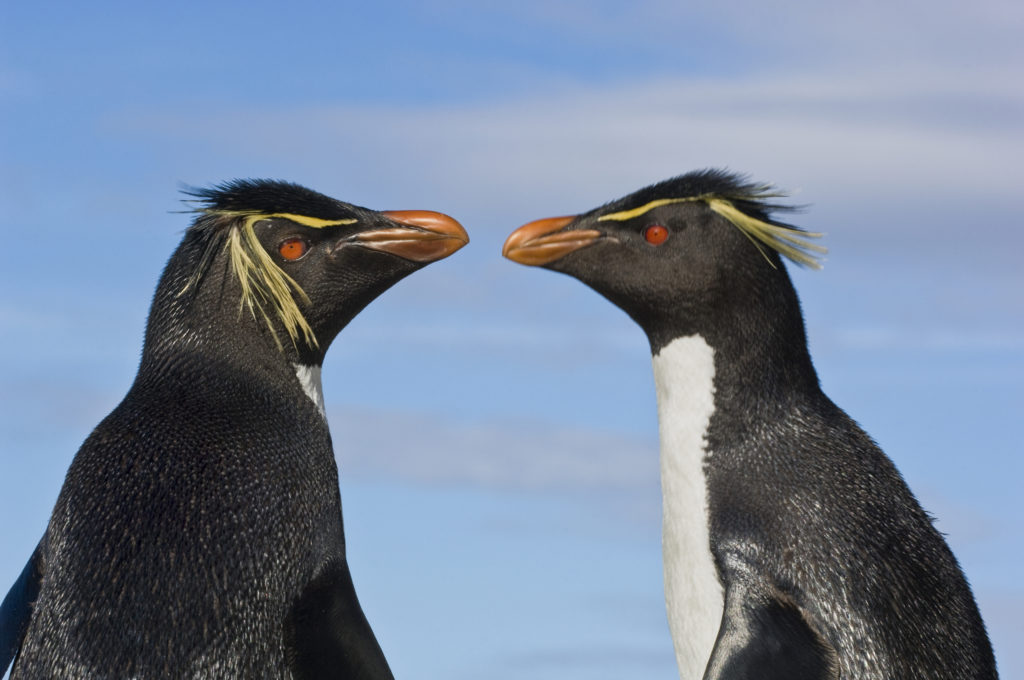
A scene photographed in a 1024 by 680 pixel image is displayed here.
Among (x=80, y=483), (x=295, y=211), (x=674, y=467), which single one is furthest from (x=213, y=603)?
(x=674, y=467)

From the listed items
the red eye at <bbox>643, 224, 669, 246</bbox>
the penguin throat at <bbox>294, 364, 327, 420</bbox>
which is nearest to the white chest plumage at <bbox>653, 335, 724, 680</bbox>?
the red eye at <bbox>643, 224, 669, 246</bbox>

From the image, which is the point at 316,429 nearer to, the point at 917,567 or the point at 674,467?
the point at 674,467

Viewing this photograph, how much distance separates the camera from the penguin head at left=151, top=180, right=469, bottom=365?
215 inches

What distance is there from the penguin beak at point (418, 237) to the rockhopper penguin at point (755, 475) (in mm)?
411

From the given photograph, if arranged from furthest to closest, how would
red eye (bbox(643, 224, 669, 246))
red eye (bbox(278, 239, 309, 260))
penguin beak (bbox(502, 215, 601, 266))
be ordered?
penguin beak (bbox(502, 215, 601, 266))
red eye (bbox(643, 224, 669, 246))
red eye (bbox(278, 239, 309, 260))

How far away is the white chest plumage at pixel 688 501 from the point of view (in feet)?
18.4

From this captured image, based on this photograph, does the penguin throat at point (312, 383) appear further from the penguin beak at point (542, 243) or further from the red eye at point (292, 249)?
the penguin beak at point (542, 243)

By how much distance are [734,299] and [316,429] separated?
1.90 meters

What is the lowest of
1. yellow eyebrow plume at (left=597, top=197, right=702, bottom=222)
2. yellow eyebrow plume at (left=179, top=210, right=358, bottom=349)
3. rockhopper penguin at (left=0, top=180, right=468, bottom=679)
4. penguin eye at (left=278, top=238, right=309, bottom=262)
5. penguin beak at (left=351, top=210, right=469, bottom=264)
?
rockhopper penguin at (left=0, top=180, right=468, bottom=679)

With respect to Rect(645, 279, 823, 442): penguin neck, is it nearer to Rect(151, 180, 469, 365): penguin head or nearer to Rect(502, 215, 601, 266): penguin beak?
Rect(502, 215, 601, 266): penguin beak

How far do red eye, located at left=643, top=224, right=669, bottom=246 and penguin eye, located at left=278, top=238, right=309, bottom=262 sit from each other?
156cm

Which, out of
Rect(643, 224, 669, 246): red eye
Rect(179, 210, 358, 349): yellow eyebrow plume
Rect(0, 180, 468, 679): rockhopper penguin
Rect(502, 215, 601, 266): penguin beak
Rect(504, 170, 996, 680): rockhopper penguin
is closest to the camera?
Rect(0, 180, 468, 679): rockhopper penguin

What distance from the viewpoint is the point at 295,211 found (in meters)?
5.62

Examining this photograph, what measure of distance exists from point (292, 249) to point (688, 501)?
2.03 metres
